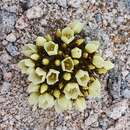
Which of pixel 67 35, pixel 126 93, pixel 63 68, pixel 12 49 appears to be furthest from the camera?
pixel 126 93

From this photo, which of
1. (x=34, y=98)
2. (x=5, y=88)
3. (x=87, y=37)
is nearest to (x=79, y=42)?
(x=87, y=37)

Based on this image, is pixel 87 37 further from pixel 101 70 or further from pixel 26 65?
pixel 26 65

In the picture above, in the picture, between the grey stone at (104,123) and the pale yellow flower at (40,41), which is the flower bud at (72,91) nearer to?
the pale yellow flower at (40,41)

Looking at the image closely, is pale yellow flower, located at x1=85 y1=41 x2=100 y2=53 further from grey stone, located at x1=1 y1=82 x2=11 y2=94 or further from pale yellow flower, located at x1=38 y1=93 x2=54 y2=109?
grey stone, located at x1=1 y1=82 x2=11 y2=94

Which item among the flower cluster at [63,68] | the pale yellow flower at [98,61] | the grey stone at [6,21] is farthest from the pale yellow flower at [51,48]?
the grey stone at [6,21]

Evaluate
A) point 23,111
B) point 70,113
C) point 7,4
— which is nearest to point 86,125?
point 70,113

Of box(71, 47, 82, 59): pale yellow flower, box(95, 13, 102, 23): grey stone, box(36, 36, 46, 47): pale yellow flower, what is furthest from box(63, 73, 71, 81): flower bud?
box(95, 13, 102, 23): grey stone
